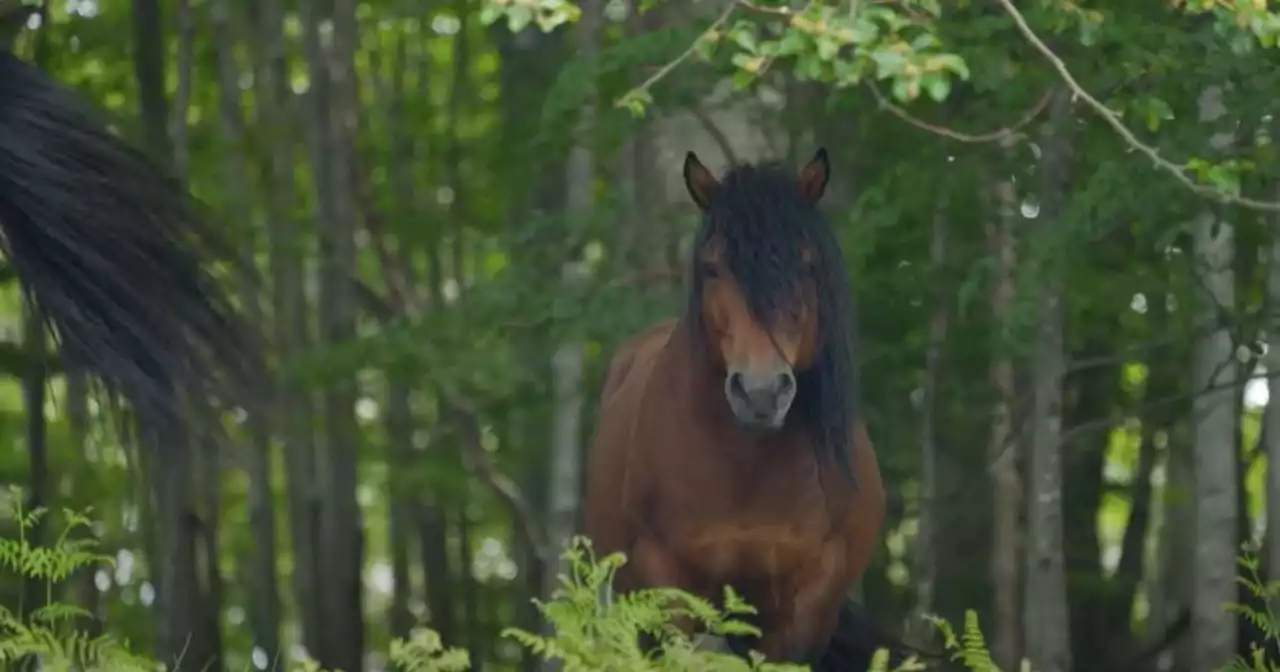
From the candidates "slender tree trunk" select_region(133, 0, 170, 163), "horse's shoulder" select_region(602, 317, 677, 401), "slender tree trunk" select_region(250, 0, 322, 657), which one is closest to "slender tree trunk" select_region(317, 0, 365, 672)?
"slender tree trunk" select_region(250, 0, 322, 657)

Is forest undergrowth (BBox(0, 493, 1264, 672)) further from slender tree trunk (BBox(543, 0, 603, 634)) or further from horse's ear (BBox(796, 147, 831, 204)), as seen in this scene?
slender tree trunk (BBox(543, 0, 603, 634))

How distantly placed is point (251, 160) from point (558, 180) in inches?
81.1

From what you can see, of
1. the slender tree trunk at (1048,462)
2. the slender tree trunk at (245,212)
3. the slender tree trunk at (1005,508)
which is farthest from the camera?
the slender tree trunk at (245,212)

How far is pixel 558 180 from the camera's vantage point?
42.0ft

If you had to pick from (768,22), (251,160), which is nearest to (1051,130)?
(768,22)

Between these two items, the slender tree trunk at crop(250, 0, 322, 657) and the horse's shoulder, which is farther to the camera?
the slender tree trunk at crop(250, 0, 322, 657)

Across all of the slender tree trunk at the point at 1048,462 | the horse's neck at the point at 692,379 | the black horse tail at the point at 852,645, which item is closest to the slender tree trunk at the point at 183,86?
the slender tree trunk at the point at 1048,462

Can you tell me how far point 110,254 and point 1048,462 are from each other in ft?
14.4

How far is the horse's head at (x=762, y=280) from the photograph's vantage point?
5055mm

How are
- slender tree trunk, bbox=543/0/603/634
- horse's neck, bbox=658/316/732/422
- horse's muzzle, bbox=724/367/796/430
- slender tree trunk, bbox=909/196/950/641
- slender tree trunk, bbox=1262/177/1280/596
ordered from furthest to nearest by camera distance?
slender tree trunk, bbox=909/196/950/641, slender tree trunk, bbox=543/0/603/634, slender tree trunk, bbox=1262/177/1280/596, horse's neck, bbox=658/316/732/422, horse's muzzle, bbox=724/367/796/430

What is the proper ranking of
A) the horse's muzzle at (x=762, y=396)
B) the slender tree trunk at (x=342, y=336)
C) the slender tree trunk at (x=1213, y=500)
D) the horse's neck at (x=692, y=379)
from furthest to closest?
the slender tree trunk at (x=342, y=336)
the slender tree trunk at (x=1213, y=500)
the horse's neck at (x=692, y=379)
the horse's muzzle at (x=762, y=396)

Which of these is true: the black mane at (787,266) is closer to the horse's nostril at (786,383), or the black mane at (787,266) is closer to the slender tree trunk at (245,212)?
the horse's nostril at (786,383)

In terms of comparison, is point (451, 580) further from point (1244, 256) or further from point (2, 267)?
point (2, 267)

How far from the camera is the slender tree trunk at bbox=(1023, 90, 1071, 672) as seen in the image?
7.91 m
